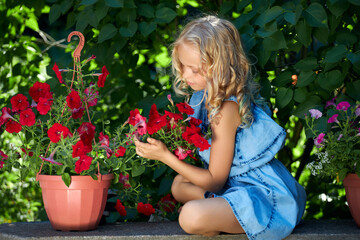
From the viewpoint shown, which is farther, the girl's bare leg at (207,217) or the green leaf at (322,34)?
the green leaf at (322,34)

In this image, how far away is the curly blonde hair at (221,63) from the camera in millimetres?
2035

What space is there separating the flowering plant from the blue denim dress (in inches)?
5.9

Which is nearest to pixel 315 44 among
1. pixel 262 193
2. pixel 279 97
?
pixel 279 97

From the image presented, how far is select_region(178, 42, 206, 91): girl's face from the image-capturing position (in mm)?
2055

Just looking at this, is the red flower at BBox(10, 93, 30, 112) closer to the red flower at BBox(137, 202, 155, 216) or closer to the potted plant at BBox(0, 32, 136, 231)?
the potted plant at BBox(0, 32, 136, 231)

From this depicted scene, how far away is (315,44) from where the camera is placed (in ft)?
10.2

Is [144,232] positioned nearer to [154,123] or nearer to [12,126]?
[154,123]

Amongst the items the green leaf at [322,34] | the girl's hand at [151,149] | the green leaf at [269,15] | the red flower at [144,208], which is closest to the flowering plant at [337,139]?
the green leaf at [322,34]

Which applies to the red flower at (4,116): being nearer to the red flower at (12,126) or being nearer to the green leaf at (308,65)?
the red flower at (12,126)

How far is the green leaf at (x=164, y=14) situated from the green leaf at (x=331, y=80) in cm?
69

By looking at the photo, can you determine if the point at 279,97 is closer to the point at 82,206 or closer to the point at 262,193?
the point at 262,193

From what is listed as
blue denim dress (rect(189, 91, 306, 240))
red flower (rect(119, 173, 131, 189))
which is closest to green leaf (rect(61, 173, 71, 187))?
red flower (rect(119, 173, 131, 189))

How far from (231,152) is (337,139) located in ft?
1.37

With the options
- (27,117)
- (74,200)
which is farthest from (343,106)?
(27,117)
